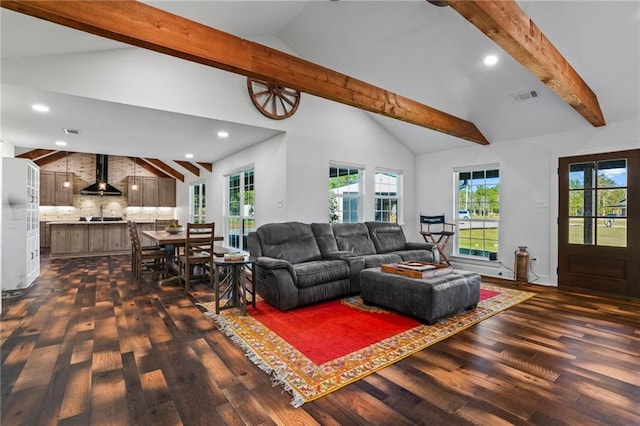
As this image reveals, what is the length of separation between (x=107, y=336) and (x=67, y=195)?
8.36 meters

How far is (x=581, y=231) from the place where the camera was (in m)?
4.78

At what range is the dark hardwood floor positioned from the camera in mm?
1806

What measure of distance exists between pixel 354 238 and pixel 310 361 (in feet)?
9.55

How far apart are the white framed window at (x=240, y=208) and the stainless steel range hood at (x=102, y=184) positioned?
14.2ft

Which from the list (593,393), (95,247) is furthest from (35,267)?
(593,393)

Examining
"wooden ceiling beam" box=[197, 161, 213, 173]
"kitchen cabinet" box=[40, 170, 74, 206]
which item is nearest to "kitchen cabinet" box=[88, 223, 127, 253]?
"kitchen cabinet" box=[40, 170, 74, 206]

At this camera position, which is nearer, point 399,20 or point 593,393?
point 593,393

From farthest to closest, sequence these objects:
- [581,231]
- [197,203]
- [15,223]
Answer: [197,203] → [581,231] → [15,223]

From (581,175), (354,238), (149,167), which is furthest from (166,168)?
(581,175)

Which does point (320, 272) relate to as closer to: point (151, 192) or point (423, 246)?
point (423, 246)

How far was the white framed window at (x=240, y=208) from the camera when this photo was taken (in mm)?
6309

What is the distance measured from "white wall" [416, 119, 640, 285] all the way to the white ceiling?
195 millimetres

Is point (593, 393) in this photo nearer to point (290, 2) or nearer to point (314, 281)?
→ point (314, 281)

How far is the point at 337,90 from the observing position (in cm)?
358
